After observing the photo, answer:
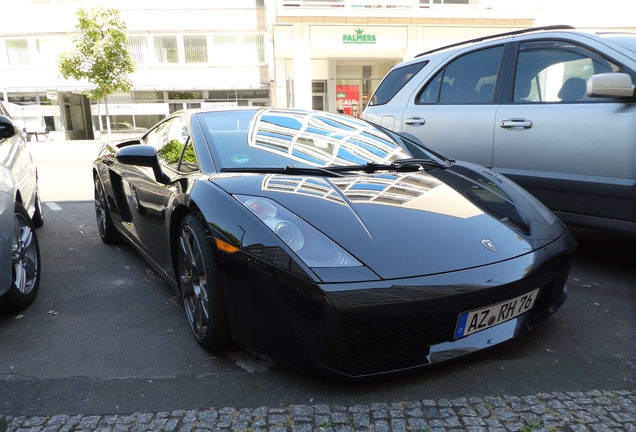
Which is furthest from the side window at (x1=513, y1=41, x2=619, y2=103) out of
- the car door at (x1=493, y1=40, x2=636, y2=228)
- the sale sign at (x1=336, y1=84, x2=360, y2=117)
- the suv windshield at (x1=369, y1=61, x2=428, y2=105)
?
the sale sign at (x1=336, y1=84, x2=360, y2=117)

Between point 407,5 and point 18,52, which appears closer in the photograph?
point 407,5

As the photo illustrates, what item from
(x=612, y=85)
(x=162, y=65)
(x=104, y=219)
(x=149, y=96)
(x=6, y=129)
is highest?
(x=162, y=65)

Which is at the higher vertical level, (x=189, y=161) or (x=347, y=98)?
(x=347, y=98)

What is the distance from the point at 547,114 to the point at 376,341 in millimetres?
2538

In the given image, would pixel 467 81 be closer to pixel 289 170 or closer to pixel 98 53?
pixel 289 170

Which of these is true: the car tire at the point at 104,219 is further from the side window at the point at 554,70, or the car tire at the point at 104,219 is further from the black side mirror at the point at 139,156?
the side window at the point at 554,70

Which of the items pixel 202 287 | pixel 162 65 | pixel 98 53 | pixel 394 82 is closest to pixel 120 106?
pixel 162 65

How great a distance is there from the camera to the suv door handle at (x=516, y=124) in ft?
11.9

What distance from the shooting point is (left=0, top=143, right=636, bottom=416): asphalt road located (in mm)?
2025

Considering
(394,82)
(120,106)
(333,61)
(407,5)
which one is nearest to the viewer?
(394,82)

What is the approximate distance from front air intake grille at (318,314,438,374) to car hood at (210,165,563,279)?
184mm

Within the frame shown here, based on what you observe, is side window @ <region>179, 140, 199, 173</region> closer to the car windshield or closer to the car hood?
the car windshield

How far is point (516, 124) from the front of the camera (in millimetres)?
3691

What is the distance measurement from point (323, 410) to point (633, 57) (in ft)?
10.1
